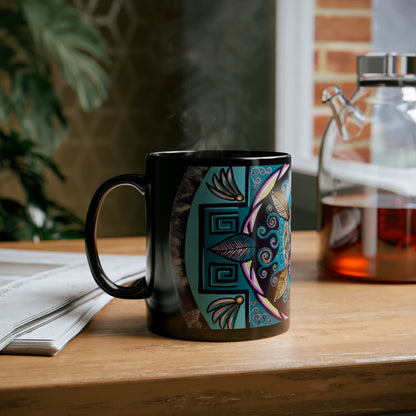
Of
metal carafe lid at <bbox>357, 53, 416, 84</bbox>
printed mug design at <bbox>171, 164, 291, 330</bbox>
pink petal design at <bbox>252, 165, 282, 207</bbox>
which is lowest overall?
printed mug design at <bbox>171, 164, 291, 330</bbox>

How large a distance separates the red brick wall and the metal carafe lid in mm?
1093

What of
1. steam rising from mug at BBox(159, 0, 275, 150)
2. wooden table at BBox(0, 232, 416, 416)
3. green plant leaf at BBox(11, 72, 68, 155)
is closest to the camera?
wooden table at BBox(0, 232, 416, 416)

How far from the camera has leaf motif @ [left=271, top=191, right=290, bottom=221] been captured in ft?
1.65

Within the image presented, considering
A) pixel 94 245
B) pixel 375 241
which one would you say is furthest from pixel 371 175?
pixel 94 245

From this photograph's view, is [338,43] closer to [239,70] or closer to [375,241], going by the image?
[239,70]

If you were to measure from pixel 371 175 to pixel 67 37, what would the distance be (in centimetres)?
138

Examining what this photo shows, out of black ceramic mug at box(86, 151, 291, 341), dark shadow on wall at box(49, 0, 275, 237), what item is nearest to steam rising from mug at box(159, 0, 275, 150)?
dark shadow on wall at box(49, 0, 275, 237)

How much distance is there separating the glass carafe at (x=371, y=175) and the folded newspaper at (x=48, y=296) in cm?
24

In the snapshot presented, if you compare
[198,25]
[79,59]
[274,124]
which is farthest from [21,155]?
[198,25]

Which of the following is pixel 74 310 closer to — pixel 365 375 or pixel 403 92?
pixel 365 375

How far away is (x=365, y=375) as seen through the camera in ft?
1.49

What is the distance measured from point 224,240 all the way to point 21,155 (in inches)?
40.8

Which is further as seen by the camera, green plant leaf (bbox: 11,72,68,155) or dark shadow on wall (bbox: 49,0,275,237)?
dark shadow on wall (bbox: 49,0,275,237)

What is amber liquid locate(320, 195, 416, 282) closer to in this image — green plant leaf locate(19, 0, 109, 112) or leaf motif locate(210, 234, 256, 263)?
leaf motif locate(210, 234, 256, 263)
